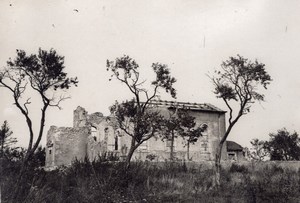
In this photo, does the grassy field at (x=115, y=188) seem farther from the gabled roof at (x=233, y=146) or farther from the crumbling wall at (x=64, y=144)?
the gabled roof at (x=233, y=146)

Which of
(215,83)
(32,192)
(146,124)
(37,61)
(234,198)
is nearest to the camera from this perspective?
(32,192)

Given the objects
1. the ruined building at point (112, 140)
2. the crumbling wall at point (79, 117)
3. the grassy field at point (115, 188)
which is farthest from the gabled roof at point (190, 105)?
the grassy field at point (115, 188)

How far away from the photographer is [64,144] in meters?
35.0

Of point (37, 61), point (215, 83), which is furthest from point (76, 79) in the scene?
point (215, 83)

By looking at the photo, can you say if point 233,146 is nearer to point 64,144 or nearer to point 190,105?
point 190,105

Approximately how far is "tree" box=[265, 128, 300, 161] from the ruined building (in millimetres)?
11911

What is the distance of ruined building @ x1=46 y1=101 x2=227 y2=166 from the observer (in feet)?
114

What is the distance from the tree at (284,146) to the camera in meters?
46.1

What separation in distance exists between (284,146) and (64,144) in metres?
29.3

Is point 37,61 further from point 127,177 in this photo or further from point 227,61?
point 127,177

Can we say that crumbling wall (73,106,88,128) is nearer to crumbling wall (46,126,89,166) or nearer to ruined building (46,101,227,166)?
ruined building (46,101,227,166)

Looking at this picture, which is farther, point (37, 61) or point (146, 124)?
point (146, 124)

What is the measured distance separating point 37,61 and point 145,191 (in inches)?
549

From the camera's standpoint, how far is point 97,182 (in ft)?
29.4
